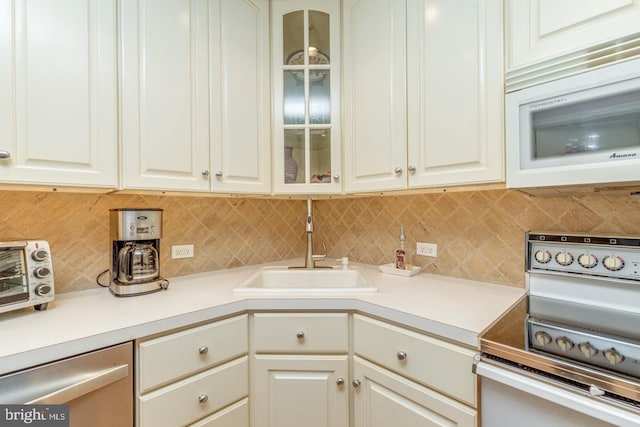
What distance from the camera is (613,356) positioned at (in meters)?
0.75

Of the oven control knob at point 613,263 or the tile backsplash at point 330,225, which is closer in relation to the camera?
the oven control knob at point 613,263

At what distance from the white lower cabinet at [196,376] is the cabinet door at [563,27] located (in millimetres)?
1408

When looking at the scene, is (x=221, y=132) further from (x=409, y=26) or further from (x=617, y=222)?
(x=617, y=222)

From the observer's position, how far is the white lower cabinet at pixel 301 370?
124 cm

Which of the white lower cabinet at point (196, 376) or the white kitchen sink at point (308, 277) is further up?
the white kitchen sink at point (308, 277)

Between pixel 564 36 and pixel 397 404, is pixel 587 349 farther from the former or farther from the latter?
pixel 564 36

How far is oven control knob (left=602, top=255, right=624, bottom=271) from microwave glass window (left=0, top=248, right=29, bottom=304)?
199 centimetres

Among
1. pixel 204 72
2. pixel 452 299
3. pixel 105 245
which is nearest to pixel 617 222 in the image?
pixel 452 299

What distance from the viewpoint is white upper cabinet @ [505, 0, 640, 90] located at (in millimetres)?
846

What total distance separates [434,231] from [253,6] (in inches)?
58.4

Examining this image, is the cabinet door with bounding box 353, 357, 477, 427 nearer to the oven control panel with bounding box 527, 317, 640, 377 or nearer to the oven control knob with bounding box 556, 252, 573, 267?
the oven control panel with bounding box 527, 317, 640, 377

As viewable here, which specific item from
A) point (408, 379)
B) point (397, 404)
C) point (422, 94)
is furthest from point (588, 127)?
point (397, 404)

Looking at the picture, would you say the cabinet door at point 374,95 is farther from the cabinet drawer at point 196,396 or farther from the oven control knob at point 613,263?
the cabinet drawer at point 196,396

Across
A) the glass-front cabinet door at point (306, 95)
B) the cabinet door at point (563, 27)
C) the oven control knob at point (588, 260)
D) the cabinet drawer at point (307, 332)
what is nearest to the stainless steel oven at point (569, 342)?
the oven control knob at point (588, 260)
